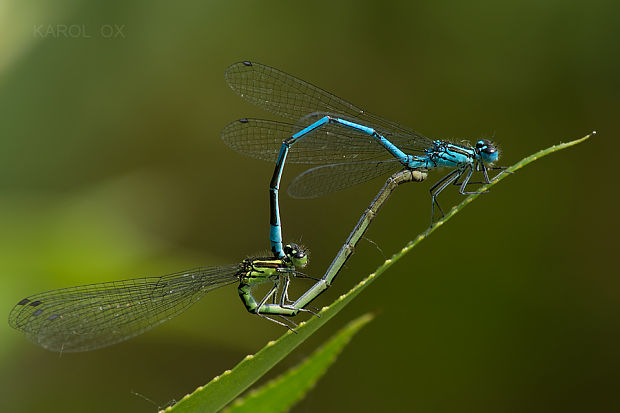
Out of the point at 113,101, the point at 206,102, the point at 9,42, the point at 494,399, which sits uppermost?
the point at 9,42

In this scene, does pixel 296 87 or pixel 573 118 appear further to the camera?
pixel 573 118

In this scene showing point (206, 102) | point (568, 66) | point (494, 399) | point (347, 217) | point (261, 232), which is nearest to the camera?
point (494, 399)

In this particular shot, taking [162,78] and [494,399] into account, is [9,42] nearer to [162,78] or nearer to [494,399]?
[162,78]

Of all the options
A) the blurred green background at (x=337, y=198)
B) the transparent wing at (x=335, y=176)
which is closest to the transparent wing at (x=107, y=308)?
the transparent wing at (x=335, y=176)

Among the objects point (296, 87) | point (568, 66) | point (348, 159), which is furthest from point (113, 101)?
point (568, 66)

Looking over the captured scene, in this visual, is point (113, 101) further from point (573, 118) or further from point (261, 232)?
point (573, 118)

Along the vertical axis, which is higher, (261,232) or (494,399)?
(261,232)

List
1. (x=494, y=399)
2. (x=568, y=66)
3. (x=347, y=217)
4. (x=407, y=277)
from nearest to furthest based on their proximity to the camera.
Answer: (x=494, y=399)
(x=407, y=277)
(x=568, y=66)
(x=347, y=217)

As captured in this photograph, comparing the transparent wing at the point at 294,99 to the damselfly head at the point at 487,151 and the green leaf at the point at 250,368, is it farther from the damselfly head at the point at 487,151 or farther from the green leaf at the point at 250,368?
the green leaf at the point at 250,368
